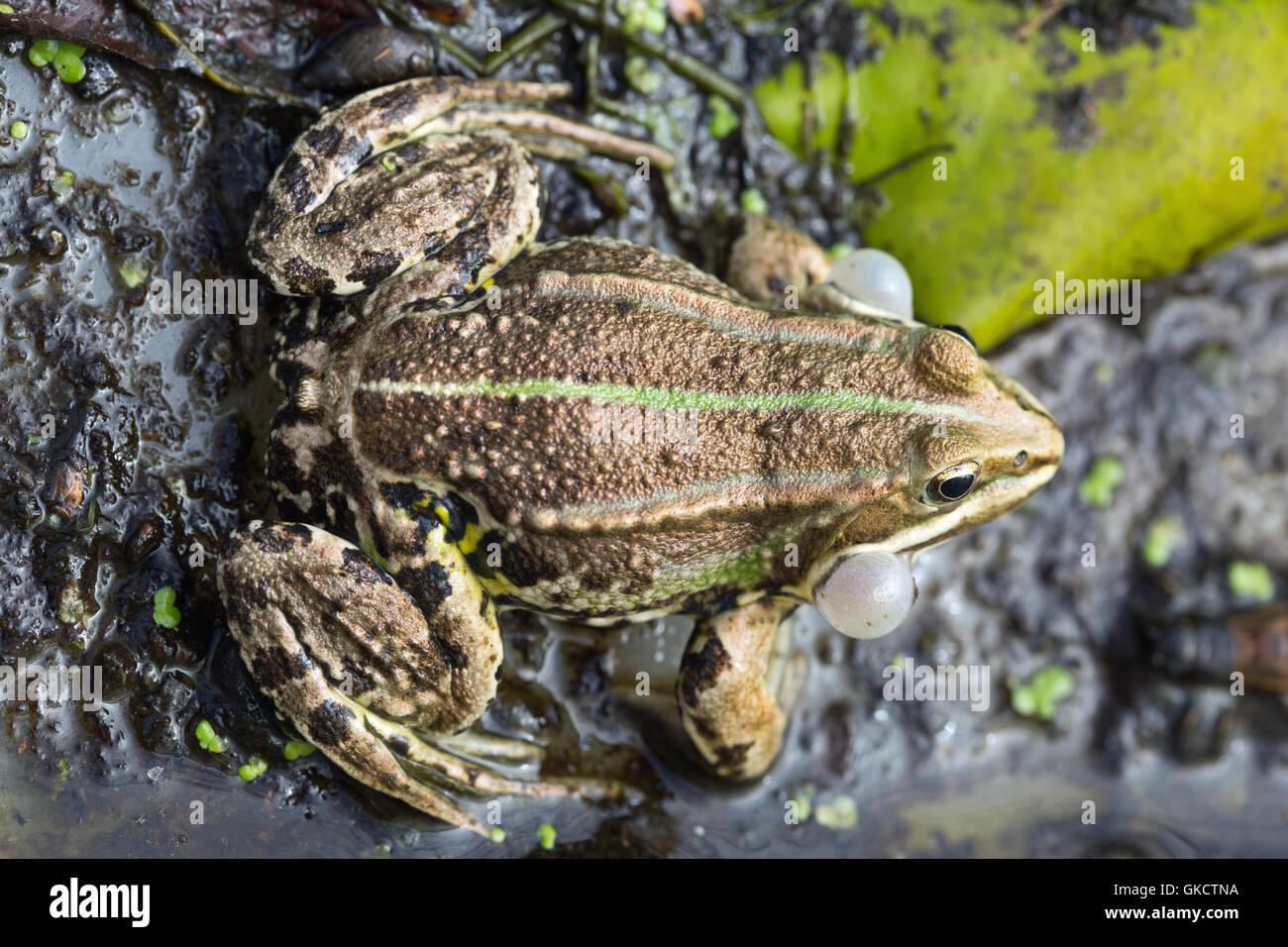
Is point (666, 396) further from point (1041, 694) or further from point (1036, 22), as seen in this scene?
point (1036, 22)

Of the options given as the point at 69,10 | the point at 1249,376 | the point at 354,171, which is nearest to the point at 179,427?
the point at 354,171

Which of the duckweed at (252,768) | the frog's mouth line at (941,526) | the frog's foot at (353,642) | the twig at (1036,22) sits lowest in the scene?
the duckweed at (252,768)

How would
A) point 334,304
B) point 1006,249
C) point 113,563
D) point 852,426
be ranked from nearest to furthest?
point 852,426 < point 334,304 < point 113,563 < point 1006,249

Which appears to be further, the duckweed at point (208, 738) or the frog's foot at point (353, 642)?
the duckweed at point (208, 738)

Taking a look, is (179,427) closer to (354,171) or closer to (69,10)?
(354,171)

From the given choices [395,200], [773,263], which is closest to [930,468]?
A: [773,263]

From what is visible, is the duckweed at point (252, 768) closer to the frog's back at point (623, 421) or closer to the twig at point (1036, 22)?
the frog's back at point (623, 421)

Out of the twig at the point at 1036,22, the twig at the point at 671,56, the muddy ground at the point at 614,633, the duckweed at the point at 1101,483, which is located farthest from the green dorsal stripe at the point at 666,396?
the twig at the point at 1036,22

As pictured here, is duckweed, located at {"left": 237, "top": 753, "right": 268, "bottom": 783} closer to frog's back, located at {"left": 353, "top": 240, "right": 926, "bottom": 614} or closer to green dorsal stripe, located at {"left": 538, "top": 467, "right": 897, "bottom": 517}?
frog's back, located at {"left": 353, "top": 240, "right": 926, "bottom": 614}
